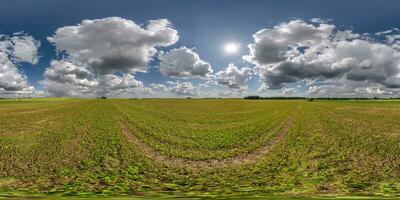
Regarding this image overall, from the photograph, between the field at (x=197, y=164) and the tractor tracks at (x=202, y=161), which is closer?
the field at (x=197, y=164)

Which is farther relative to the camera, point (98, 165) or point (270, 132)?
point (270, 132)

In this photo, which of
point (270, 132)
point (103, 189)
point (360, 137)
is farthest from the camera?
point (270, 132)

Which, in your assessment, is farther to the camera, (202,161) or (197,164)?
(202,161)

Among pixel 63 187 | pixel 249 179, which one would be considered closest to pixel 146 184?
pixel 63 187

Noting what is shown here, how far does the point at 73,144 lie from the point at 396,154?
892 inches

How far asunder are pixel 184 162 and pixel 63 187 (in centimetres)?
756

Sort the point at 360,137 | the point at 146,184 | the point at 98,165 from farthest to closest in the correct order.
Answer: the point at 360,137 < the point at 98,165 < the point at 146,184

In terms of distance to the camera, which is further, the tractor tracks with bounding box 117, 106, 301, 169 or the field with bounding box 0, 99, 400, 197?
the tractor tracks with bounding box 117, 106, 301, 169

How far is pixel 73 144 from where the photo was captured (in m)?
25.3

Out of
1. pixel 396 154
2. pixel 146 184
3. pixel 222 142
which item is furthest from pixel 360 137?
pixel 146 184

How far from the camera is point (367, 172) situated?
17.1 m

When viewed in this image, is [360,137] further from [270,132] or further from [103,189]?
[103,189]

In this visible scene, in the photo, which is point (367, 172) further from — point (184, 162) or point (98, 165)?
point (98, 165)

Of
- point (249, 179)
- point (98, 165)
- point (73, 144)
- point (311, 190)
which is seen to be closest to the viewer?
point (311, 190)
